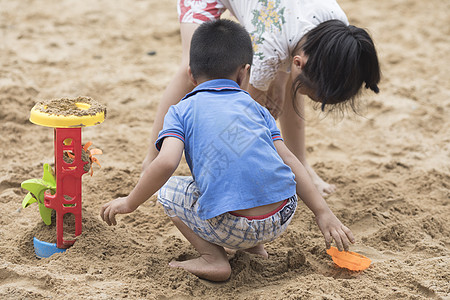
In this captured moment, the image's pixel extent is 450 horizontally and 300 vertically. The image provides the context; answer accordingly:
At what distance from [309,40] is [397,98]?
1.69 meters

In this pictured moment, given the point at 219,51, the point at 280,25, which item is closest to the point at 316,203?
the point at 219,51

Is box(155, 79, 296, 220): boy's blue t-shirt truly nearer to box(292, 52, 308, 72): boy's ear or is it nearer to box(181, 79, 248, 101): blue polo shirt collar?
box(181, 79, 248, 101): blue polo shirt collar

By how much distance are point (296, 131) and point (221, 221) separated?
1.01 metres

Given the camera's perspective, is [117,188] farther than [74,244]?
Yes

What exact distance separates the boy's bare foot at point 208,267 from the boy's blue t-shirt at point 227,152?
20 centimetres

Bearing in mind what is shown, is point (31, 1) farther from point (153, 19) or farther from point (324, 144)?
point (324, 144)

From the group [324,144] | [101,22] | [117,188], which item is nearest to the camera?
[117,188]

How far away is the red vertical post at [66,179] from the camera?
1.81m

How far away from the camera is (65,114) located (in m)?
1.75

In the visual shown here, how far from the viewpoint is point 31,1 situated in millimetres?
4605

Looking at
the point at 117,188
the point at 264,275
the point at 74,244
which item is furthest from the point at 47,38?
the point at 264,275

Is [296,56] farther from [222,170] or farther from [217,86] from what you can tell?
[222,170]

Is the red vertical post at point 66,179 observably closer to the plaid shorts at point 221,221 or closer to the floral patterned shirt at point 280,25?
the plaid shorts at point 221,221

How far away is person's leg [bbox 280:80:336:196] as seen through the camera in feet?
8.45
